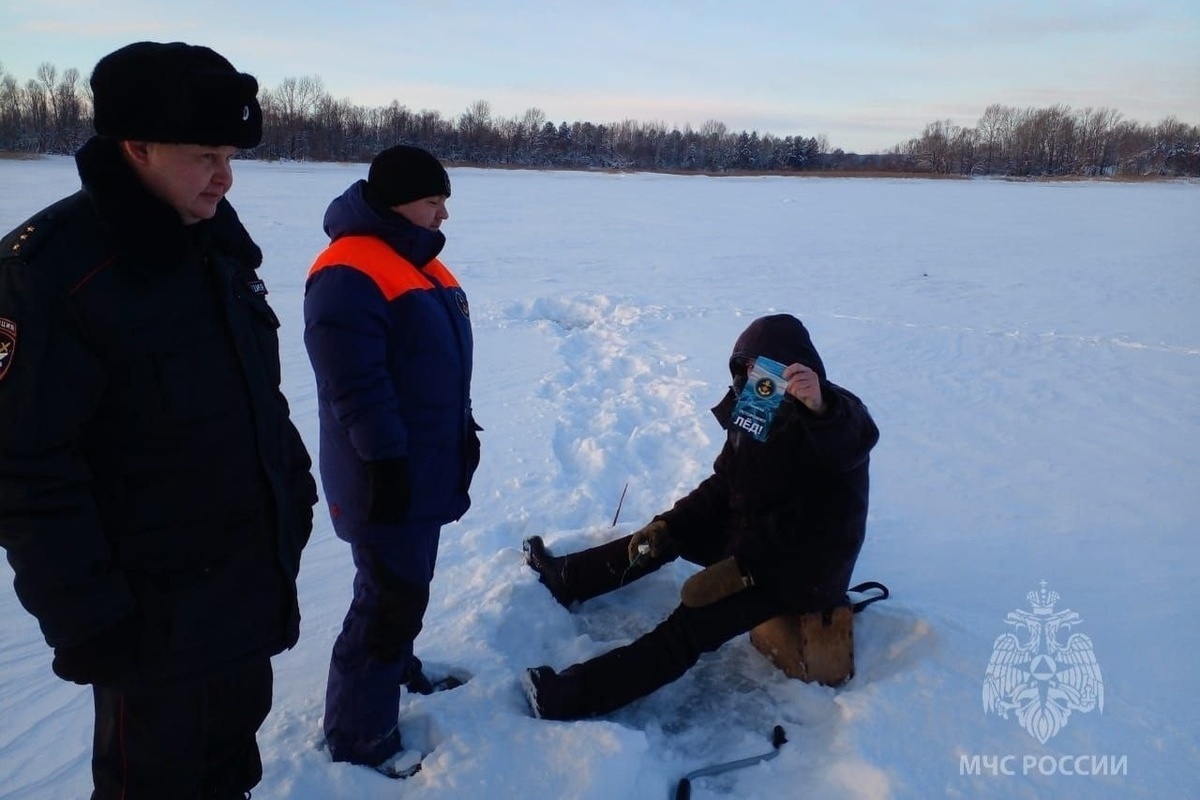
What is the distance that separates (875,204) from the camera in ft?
91.5

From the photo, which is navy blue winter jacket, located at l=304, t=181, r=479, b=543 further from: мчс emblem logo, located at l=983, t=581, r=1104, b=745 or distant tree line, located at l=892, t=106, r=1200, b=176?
distant tree line, located at l=892, t=106, r=1200, b=176

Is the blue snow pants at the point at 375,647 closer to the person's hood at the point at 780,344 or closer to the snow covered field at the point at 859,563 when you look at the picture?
the snow covered field at the point at 859,563

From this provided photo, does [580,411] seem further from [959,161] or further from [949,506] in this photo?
[959,161]

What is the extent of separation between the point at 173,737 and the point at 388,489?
73cm

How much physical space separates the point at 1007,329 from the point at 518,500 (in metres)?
6.63

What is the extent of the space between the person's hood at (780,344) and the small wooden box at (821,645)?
2.69 ft

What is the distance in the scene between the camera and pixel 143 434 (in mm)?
1451


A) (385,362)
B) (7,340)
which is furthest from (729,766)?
(7,340)

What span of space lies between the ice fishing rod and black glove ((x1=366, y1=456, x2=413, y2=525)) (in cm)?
113

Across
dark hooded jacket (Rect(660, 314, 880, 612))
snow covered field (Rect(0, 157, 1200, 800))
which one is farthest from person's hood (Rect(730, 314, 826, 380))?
snow covered field (Rect(0, 157, 1200, 800))

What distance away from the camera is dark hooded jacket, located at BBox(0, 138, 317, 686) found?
4.25 feet

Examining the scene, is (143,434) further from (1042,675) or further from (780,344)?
(1042,675)

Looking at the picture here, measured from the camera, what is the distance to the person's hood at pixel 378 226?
217cm

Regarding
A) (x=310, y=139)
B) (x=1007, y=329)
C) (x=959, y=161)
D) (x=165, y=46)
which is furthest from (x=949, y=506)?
(x=959, y=161)
